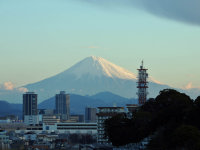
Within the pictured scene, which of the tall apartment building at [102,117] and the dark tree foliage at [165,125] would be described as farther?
the tall apartment building at [102,117]

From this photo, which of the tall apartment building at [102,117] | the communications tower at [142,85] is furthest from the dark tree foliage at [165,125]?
the tall apartment building at [102,117]

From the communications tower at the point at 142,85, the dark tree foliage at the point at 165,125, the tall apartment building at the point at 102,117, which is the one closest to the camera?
the dark tree foliage at the point at 165,125

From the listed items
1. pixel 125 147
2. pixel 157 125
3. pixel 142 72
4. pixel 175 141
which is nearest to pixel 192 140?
pixel 175 141

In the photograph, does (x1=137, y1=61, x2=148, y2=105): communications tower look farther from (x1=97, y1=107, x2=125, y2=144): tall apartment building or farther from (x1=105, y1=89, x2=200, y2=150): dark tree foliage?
(x1=105, y1=89, x2=200, y2=150): dark tree foliage

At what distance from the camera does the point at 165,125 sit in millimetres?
68812

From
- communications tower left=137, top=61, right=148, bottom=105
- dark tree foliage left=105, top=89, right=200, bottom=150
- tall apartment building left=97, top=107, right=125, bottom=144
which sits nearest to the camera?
dark tree foliage left=105, top=89, right=200, bottom=150

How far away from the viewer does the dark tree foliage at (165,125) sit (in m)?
58.4

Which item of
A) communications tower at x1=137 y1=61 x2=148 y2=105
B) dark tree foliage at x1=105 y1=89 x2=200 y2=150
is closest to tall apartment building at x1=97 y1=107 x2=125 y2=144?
communications tower at x1=137 y1=61 x2=148 y2=105

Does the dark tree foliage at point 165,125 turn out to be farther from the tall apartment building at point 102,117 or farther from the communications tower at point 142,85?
the tall apartment building at point 102,117

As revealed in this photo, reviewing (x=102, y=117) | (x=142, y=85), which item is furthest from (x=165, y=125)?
(x=102, y=117)

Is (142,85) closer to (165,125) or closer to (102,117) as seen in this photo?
(102,117)

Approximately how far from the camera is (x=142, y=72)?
372 ft

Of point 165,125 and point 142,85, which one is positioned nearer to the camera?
point 165,125

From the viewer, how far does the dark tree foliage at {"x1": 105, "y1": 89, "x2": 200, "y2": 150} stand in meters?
58.4
